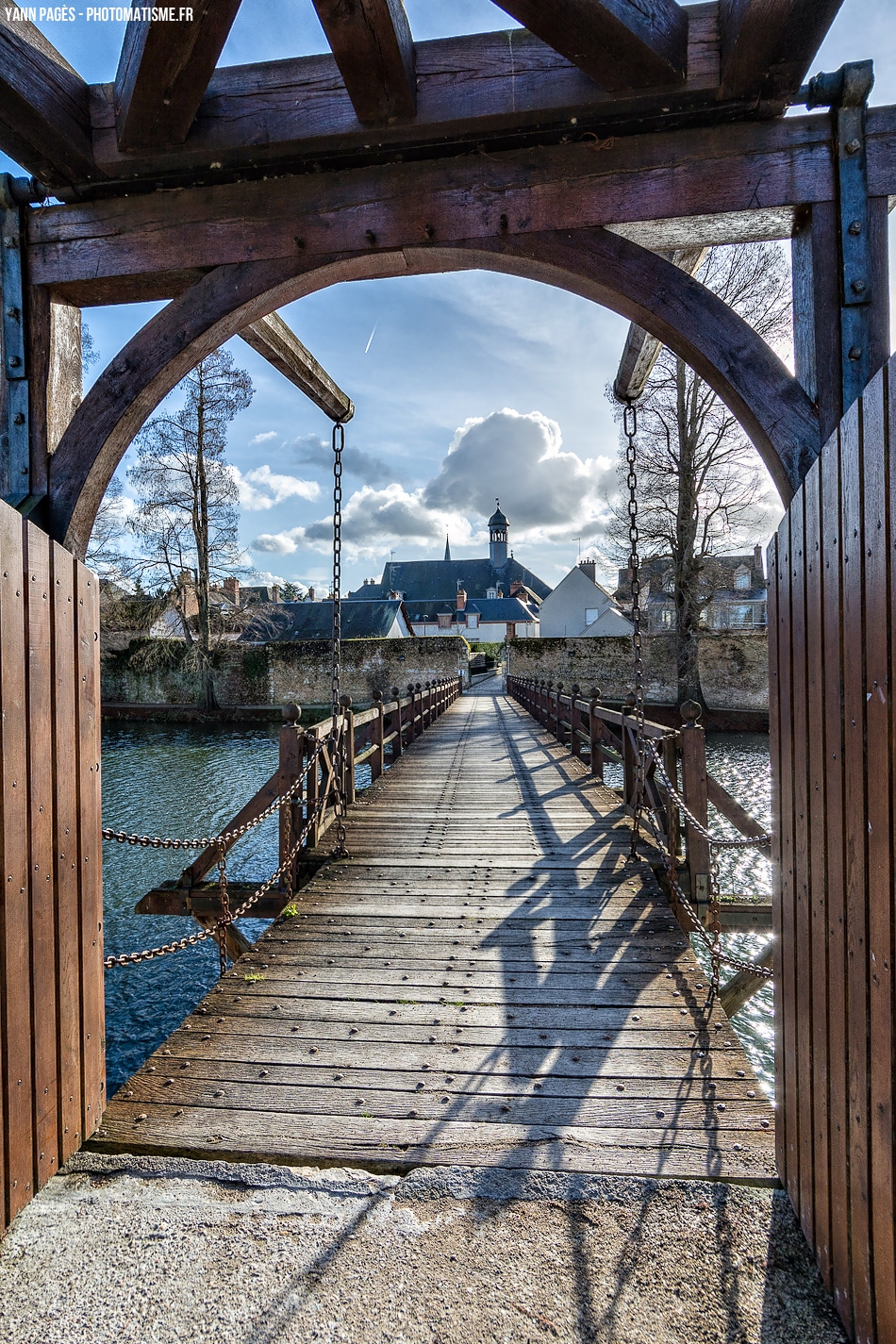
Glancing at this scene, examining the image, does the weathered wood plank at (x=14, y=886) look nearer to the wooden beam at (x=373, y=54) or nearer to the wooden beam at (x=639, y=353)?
the wooden beam at (x=373, y=54)

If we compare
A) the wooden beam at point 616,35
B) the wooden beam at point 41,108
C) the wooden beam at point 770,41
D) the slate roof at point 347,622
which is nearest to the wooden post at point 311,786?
the wooden beam at point 41,108

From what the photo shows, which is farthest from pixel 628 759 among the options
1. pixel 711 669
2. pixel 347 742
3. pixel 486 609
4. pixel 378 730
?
pixel 486 609

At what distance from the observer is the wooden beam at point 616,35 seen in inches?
74.6

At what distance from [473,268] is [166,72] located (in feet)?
3.71

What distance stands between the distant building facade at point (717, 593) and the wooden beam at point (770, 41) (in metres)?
14.3

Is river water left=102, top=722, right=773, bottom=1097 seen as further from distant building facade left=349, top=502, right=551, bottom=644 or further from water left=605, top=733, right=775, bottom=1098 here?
distant building facade left=349, top=502, right=551, bottom=644

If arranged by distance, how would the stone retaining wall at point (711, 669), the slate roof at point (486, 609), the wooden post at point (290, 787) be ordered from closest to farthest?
the wooden post at point (290, 787)
the stone retaining wall at point (711, 669)
the slate roof at point (486, 609)

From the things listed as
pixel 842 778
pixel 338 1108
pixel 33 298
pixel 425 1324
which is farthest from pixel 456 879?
pixel 33 298

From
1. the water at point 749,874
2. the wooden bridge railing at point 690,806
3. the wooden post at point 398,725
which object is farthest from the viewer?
the wooden post at point 398,725

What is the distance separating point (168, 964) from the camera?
6871mm

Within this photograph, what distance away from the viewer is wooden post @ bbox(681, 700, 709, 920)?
175 inches

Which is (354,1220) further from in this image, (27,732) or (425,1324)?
(27,732)

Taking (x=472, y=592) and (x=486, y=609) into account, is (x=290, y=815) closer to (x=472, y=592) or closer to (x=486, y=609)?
(x=486, y=609)

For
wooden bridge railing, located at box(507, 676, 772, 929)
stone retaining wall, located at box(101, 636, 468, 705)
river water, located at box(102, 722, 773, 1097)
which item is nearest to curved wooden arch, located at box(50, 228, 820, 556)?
wooden bridge railing, located at box(507, 676, 772, 929)
